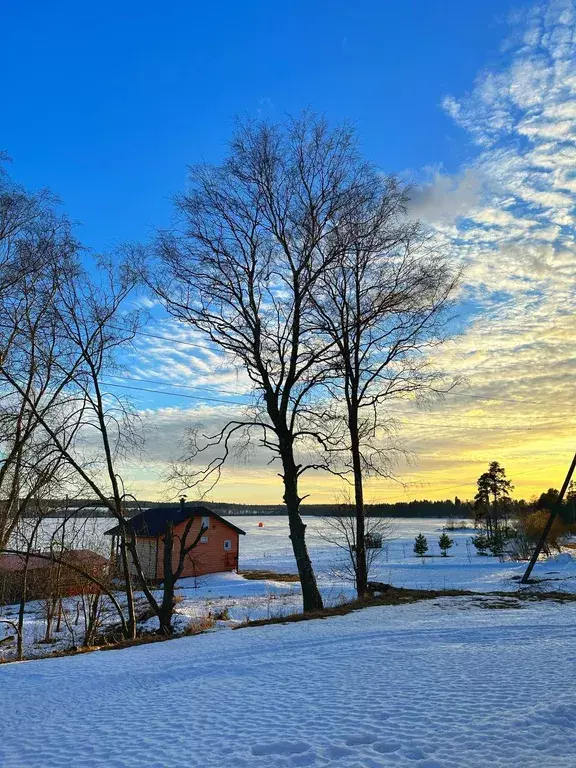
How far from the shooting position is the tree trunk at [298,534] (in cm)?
1470

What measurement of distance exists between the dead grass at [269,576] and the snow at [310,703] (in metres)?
27.8

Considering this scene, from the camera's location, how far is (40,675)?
8.21 meters

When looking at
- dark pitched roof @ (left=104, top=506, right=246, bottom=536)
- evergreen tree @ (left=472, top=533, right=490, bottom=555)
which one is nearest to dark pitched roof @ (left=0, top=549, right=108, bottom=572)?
dark pitched roof @ (left=104, top=506, right=246, bottom=536)

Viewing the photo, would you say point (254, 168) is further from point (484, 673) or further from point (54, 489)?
A: point (484, 673)

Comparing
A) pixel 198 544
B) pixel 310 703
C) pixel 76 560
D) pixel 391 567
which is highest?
pixel 76 560

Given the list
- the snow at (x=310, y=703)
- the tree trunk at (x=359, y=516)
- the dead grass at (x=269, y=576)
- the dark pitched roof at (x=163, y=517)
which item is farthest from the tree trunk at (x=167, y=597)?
the dead grass at (x=269, y=576)

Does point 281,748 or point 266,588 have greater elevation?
point 281,748

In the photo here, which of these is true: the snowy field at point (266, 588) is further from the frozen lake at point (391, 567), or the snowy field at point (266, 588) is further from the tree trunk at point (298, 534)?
the tree trunk at point (298, 534)

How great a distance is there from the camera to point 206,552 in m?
39.2

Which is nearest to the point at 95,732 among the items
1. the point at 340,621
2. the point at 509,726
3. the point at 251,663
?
the point at 251,663

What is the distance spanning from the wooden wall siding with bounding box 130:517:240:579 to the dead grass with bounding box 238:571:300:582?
168cm

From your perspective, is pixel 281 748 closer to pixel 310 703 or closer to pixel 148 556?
pixel 310 703

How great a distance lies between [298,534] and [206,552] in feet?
86.1

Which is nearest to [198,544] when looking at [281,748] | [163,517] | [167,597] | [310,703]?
[163,517]
